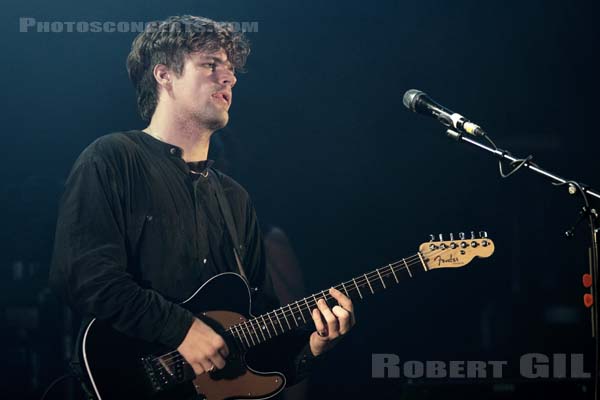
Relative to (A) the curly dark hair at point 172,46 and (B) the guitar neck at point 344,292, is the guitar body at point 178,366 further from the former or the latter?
(A) the curly dark hair at point 172,46

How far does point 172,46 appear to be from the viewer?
352 cm

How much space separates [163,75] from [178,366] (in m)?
1.32

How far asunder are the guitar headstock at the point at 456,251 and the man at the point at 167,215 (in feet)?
1.34

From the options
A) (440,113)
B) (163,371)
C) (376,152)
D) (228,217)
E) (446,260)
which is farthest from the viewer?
(376,152)

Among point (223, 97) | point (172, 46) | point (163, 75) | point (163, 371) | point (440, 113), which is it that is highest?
point (172, 46)

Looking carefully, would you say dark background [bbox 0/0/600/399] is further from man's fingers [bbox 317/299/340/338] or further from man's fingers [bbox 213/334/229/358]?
man's fingers [bbox 213/334/229/358]

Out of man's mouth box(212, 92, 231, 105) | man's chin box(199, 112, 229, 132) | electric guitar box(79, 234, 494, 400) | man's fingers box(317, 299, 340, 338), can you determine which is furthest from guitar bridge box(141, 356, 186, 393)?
man's mouth box(212, 92, 231, 105)

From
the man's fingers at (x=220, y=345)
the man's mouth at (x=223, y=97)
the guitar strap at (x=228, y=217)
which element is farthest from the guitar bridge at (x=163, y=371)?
the man's mouth at (x=223, y=97)

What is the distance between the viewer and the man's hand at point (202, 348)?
10.3 feet

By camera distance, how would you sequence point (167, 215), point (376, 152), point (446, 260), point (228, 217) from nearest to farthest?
point (446, 260) → point (167, 215) → point (228, 217) → point (376, 152)

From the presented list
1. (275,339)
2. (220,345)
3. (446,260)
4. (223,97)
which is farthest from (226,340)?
(223,97)

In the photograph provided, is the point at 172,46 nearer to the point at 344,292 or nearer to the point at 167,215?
the point at 167,215

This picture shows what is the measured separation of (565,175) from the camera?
12.3 feet

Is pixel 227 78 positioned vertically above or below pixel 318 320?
above
